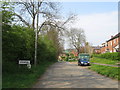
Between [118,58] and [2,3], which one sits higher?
[2,3]

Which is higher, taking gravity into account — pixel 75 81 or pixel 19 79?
pixel 19 79

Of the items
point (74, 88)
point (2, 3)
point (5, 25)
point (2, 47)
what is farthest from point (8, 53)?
point (74, 88)

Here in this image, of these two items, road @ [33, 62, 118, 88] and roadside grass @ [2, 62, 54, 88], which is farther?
road @ [33, 62, 118, 88]

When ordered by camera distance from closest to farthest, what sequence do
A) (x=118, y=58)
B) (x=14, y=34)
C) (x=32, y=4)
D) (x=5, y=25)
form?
(x=5, y=25)
(x=14, y=34)
(x=32, y=4)
(x=118, y=58)

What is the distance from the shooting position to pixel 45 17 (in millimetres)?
26969

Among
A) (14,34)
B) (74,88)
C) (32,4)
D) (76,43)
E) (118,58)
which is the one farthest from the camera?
(76,43)

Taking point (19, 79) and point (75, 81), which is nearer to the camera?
point (19, 79)

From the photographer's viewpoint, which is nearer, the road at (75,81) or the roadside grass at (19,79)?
the roadside grass at (19,79)

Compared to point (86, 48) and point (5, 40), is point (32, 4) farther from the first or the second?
point (86, 48)

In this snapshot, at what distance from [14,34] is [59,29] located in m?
16.5

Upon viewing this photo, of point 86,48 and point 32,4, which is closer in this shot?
point 32,4

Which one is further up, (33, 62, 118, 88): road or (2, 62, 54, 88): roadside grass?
(2, 62, 54, 88): roadside grass

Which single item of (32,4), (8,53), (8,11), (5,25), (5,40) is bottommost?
(8,53)

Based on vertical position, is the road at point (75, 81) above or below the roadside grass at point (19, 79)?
below
